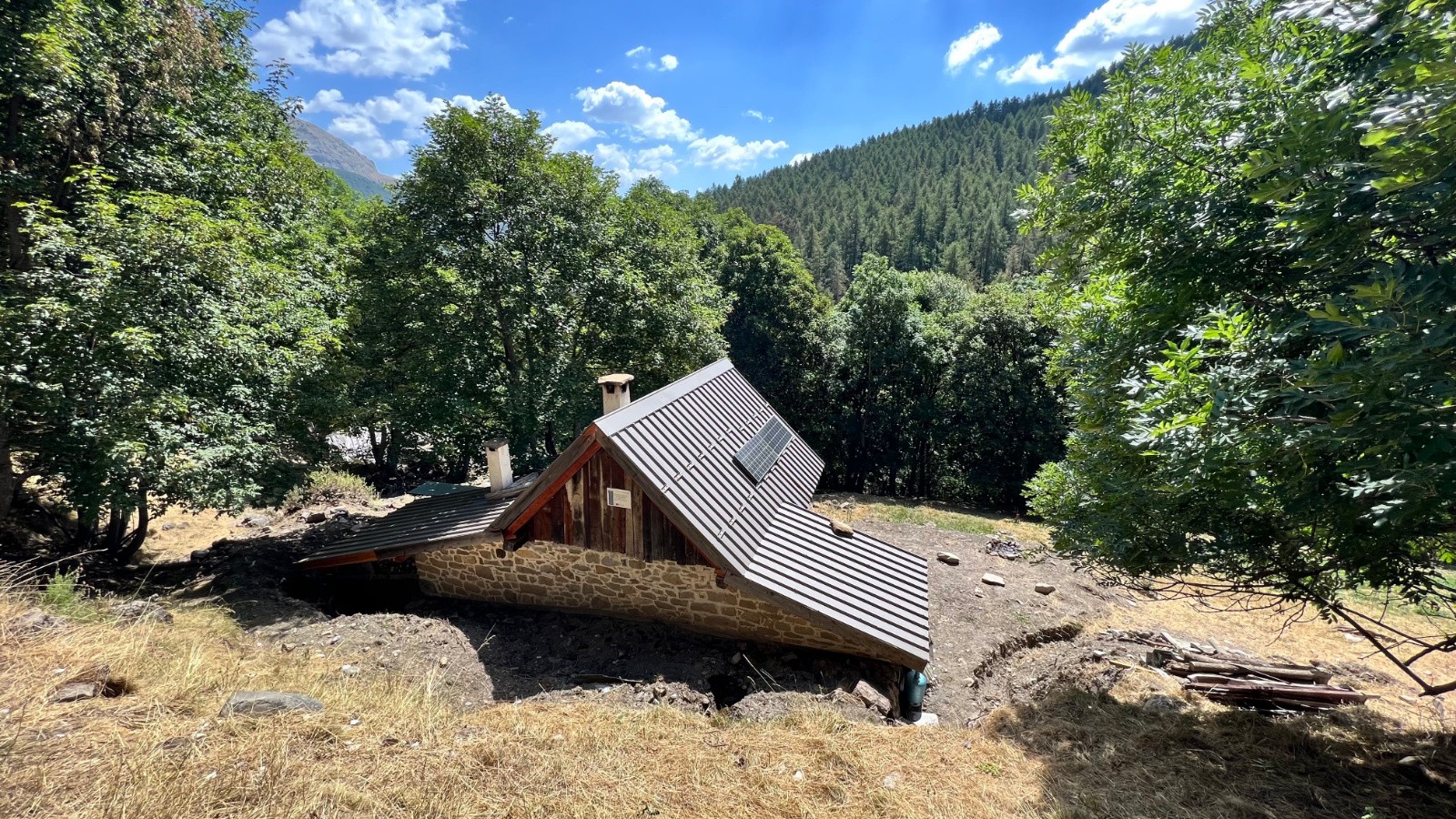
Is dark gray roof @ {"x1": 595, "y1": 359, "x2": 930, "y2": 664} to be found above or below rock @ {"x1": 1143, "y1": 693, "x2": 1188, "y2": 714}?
above

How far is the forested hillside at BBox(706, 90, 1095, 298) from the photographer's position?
263 ft

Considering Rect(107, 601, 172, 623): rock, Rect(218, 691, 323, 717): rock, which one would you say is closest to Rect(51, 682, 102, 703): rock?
Rect(218, 691, 323, 717): rock

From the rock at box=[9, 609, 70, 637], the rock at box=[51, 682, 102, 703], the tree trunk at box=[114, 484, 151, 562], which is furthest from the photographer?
the tree trunk at box=[114, 484, 151, 562]

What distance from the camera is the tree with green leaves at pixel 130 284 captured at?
8859 millimetres

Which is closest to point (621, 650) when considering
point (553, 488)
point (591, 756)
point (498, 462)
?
point (553, 488)

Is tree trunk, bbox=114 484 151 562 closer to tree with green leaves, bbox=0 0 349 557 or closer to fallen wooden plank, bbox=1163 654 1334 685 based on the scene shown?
tree with green leaves, bbox=0 0 349 557

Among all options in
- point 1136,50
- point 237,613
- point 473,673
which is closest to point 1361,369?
point 1136,50

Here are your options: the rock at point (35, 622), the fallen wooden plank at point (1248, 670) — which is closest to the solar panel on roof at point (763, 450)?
the fallen wooden plank at point (1248, 670)

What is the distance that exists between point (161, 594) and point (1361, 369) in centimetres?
1642

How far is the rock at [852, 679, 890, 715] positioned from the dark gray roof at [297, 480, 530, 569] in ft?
22.5

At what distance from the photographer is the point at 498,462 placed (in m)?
12.4

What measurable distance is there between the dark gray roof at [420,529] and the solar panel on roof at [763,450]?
476cm

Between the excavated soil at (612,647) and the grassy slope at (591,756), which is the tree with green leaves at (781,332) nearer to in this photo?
the excavated soil at (612,647)

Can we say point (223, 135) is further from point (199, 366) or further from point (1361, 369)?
point (1361, 369)
